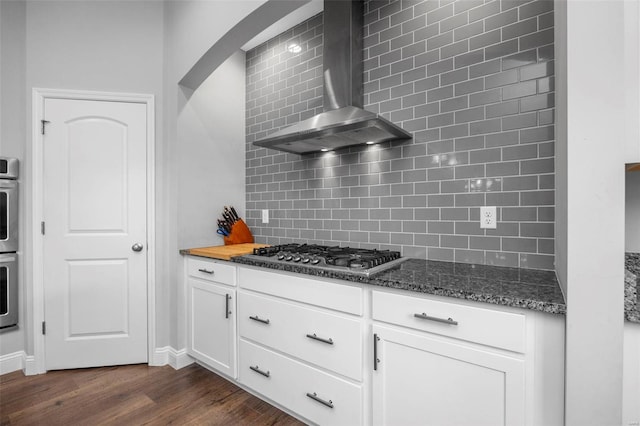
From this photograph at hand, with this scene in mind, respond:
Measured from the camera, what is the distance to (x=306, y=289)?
178 centimetres

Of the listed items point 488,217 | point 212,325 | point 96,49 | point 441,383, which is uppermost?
point 96,49

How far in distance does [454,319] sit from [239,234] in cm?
200

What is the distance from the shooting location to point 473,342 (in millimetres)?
1260

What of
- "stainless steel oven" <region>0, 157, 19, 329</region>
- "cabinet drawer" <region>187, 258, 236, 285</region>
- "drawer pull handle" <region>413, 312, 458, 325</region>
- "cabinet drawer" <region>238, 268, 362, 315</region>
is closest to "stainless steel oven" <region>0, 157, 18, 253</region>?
"stainless steel oven" <region>0, 157, 19, 329</region>

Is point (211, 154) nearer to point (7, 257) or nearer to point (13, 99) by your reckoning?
point (13, 99)

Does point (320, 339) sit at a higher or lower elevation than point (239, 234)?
lower

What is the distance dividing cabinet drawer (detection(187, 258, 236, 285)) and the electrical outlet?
5.07ft

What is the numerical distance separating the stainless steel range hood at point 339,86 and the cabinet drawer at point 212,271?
0.88 m

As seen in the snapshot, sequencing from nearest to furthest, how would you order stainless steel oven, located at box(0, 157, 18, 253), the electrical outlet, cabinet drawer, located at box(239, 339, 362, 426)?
cabinet drawer, located at box(239, 339, 362, 426) → the electrical outlet → stainless steel oven, located at box(0, 157, 18, 253)

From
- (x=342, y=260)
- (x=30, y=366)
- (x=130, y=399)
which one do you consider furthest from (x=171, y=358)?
(x=342, y=260)

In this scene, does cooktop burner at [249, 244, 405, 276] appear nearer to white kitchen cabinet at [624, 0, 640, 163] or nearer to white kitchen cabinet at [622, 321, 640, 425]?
white kitchen cabinet at [622, 321, 640, 425]

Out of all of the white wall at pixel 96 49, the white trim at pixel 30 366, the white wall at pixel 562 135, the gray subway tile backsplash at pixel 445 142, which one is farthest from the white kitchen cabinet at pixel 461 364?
the white trim at pixel 30 366

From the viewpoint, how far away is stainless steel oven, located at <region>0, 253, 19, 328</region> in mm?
2434

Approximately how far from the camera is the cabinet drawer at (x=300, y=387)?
163 cm
